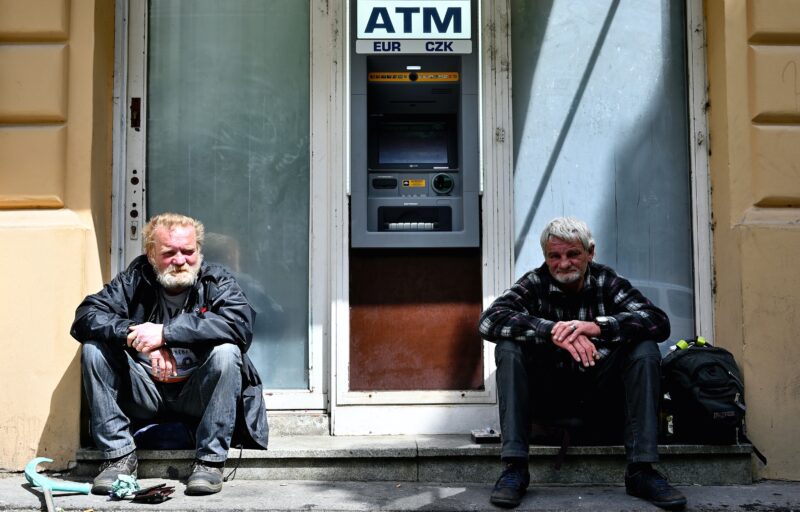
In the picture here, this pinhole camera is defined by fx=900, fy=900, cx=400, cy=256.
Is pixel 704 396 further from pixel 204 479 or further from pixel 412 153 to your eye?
pixel 204 479

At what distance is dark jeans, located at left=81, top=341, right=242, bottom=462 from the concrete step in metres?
0.20

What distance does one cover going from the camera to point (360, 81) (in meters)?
4.51

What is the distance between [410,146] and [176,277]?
1328 mm

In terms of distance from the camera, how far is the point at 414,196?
177 inches

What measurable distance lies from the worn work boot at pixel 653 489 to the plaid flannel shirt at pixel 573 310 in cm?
55

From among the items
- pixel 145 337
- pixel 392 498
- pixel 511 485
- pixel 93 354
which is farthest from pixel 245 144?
pixel 511 485

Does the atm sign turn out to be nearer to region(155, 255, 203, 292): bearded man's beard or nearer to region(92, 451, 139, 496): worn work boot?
region(155, 255, 203, 292): bearded man's beard

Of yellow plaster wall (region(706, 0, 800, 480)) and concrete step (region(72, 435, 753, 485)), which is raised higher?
yellow plaster wall (region(706, 0, 800, 480))

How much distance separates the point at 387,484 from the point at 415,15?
2.32 metres

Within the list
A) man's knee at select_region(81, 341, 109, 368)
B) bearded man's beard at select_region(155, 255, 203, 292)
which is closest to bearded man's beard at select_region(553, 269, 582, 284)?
bearded man's beard at select_region(155, 255, 203, 292)

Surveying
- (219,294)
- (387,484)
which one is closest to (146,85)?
(219,294)

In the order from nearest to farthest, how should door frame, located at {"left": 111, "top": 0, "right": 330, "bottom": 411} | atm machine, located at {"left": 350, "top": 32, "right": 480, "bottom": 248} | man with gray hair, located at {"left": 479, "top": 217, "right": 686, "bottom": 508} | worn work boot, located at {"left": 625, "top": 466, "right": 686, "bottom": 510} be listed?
worn work boot, located at {"left": 625, "top": 466, "right": 686, "bottom": 510}
man with gray hair, located at {"left": 479, "top": 217, "right": 686, "bottom": 508}
atm machine, located at {"left": 350, "top": 32, "right": 480, "bottom": 248}
door frame, located at {"left": 111, "top": 0, "right": 330, "bottom": 411}

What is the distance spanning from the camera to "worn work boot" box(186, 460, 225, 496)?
3711 mm

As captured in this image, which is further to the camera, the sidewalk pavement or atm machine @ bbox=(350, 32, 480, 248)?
atm machine @ bbox=(350, 32, 480, 248)
